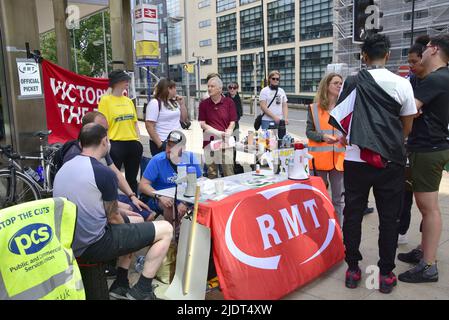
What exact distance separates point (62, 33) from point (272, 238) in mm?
12104

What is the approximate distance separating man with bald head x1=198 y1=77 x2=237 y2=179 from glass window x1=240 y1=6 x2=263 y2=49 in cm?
4714

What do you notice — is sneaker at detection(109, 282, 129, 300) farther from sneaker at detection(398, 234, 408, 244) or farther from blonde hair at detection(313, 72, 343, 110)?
sneaker at detection(398, 234, 408, 244)

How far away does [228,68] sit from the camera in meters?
58.0

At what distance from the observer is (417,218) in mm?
4820

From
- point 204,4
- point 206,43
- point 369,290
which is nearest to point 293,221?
point 369,290

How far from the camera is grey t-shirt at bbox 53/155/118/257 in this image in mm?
2539

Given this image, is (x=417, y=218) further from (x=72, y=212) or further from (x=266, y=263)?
(x=72, y=212)

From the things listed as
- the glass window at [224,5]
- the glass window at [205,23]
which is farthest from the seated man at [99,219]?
the glass window at [205,23]

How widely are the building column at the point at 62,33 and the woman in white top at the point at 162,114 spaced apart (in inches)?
283

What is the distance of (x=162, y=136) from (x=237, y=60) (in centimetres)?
5219

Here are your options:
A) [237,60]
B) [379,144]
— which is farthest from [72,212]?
[237,60]

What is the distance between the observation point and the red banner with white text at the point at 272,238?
274 centimetres

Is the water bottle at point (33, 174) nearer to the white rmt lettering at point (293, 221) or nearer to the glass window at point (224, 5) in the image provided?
the white rmt lettering at point (293, 221)

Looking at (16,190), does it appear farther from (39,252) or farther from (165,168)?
(39,252)
